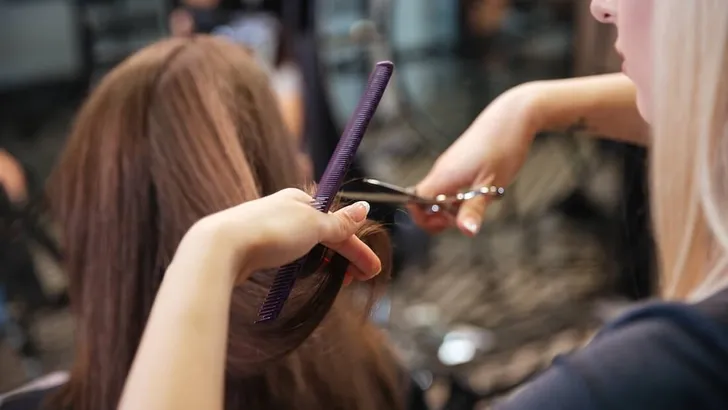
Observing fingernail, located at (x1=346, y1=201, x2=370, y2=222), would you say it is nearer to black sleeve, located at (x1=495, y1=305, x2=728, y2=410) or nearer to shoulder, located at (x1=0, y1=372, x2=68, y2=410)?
black sleeve, located at (x1=495, y1=305, x2=728, y2=410)

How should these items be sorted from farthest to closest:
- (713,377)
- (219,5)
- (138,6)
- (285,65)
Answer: (138,6) → (219,5) → (285,65) → (713,377)

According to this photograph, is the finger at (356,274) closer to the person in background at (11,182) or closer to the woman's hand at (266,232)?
the woman's hand at (266,232)

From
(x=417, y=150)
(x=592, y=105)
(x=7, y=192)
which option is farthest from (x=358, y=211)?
(x=417, y=150)

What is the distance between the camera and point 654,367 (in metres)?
0.37

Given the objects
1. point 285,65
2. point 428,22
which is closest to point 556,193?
point 428,22

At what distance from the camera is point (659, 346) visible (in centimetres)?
37

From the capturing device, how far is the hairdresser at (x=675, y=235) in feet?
1.19

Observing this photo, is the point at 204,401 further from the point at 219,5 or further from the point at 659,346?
the point at 219,5

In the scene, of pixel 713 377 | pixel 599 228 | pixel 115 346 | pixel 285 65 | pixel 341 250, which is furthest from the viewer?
pixel 599 228

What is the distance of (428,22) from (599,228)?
81 cm

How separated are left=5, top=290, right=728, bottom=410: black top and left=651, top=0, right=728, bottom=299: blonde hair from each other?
0.15 ft

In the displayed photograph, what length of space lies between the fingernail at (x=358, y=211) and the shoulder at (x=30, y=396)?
1.24 ft

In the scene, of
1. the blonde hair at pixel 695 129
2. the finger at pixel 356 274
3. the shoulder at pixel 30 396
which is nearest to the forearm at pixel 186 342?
the finger at pixel 356 274

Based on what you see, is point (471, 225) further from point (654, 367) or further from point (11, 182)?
point (11, 182)
